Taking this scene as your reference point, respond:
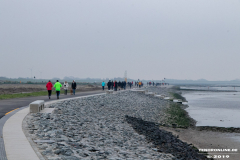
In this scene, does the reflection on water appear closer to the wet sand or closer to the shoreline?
the shoreline

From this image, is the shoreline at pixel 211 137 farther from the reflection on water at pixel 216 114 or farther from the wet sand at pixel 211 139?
the reflection on water at pixel 216 114

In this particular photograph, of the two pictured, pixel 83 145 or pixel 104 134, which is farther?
pixel 104 134

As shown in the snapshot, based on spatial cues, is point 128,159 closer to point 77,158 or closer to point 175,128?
point 77,158

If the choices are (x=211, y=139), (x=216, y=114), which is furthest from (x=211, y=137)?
(x=216, y=114)

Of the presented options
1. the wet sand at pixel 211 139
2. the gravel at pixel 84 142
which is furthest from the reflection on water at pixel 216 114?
the gravel at pixel 84 142

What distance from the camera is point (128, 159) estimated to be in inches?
340

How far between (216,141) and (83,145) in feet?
33.4

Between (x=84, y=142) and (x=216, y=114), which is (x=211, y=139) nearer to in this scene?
(x=84, y=142)

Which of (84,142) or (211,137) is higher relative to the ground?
(84,142)

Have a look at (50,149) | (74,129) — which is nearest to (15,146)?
(50,149)

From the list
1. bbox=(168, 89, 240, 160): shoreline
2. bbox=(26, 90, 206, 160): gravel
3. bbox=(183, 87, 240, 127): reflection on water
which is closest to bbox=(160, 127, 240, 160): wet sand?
bbox=(168, 89, 240, 160): shoreline

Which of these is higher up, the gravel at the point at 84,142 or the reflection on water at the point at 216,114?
the gravel at the point at 84,142

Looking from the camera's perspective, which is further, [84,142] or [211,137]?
[211,137]

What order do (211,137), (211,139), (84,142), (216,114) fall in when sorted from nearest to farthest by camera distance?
(84,142)
(211,139)
(211,137)
(216,114)
